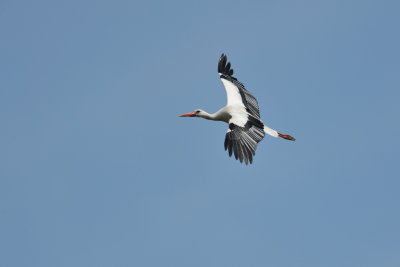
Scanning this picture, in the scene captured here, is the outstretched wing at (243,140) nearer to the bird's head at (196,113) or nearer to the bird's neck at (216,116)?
the bird's neck at (216,116)

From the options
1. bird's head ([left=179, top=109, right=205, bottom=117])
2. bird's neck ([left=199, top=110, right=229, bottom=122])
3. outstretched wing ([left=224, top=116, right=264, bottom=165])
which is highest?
bird's head ([left=179, top=109, right=205, bottom=117])

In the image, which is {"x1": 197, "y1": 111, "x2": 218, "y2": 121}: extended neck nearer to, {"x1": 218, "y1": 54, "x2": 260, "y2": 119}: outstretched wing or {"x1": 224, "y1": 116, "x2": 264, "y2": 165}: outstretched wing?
{"x1": 218, "y1": 54, "x2": 260, "y2": 119}: outstretched wing

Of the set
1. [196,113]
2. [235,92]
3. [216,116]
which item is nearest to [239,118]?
[216,116]

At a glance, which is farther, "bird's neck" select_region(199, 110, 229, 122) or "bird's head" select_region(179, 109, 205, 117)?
"bird's head" select_region(179, 109, 205, 117)

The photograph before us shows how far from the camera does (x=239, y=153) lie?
16219 mm

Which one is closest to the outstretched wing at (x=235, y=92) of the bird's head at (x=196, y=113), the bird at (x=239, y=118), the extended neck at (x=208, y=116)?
the bird at (x=239, y=118)


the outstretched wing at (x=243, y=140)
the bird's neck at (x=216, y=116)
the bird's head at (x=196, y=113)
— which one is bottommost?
the outstretched wing at (x=243, y=140)

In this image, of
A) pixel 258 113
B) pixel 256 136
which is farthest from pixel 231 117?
pixel 256 136

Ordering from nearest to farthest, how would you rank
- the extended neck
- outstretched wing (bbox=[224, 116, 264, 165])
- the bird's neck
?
outstretched wing (bbox=[224, 116, 264, 165]) < the bird's neck < the extended neck

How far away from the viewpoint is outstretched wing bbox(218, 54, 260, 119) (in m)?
19.4

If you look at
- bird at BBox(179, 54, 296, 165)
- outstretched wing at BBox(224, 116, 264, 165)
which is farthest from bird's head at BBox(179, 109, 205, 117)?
outstretched wing at BBox(224, 116, 264, 165)

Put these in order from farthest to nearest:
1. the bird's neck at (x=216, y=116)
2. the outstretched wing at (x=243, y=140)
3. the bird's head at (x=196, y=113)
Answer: the bird's head at (x=196, y=113) < the bird's neck at (x=216, y=116) < the outstretched wing at (x=243, y=140)

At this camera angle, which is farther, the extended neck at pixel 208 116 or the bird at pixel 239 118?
the extended neck at pixel 208 116

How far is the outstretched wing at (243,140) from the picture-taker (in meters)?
16.2
